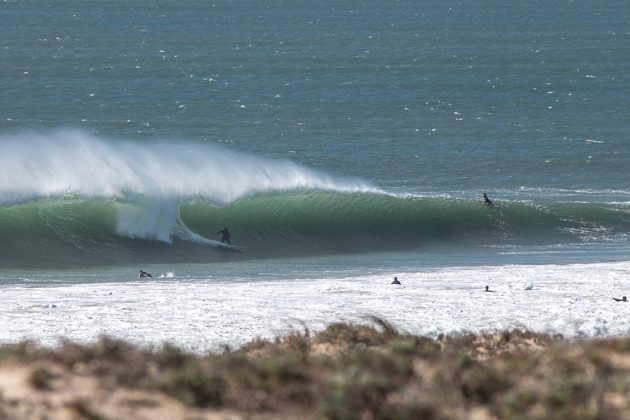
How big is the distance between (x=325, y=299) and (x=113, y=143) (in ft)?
51.4

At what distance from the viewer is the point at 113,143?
3198cm

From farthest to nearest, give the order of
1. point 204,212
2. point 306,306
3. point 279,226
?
point 204,212 → point 279,226 → point 306,306

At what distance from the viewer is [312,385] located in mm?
8680

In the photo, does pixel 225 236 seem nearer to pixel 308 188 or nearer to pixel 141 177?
pixel 141 177

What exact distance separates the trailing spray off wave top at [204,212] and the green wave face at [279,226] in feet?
0.10

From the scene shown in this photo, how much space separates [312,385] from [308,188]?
2259 cm

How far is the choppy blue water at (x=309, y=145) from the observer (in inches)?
1041

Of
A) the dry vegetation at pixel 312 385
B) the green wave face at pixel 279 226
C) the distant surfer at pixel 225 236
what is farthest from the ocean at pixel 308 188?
the dry vegetation at pixel 312 385

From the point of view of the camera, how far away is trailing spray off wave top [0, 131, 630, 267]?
25.9m

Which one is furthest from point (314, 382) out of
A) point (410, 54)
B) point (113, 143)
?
point (410, 54)

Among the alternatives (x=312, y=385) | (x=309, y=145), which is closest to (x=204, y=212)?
(x=309, y=145)

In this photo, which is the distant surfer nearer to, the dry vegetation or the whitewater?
the whitewater

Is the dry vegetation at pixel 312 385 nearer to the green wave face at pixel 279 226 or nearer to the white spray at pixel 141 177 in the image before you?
the green wave face at pixel 279 226

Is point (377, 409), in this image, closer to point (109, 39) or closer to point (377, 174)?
point (377, 174)
